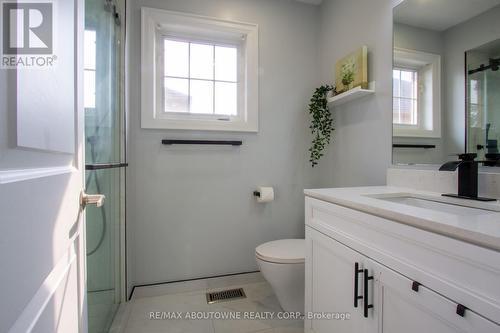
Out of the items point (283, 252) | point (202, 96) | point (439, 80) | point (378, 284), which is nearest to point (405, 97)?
point (439, 80)

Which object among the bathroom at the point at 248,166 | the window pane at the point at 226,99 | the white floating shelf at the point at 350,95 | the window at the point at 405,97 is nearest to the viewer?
the bathroom at the point at 248,166

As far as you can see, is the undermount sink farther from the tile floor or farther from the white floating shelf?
the tile floor

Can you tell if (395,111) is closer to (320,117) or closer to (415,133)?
(415,133)

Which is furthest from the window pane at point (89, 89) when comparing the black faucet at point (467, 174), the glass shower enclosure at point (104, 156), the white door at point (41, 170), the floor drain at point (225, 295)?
the black faucet at point (467, 174)

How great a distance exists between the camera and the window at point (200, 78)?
1858 mm

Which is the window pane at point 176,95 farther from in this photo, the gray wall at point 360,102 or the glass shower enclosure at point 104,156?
the gray wall at point 360,102

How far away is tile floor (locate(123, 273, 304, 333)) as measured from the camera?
1412mm

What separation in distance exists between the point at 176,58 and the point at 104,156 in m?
1.05

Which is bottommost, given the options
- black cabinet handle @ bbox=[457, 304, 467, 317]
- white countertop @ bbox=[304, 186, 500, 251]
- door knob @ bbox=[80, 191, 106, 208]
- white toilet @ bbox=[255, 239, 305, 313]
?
white toilet @ bbox=[255, 239, 305, 313]

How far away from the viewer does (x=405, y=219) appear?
714mm

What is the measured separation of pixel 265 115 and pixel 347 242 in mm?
1290

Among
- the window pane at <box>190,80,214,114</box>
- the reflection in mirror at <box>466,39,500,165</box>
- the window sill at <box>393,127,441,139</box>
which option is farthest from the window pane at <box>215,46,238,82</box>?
the reflection in mirror at <box>466,39,500,165</box>

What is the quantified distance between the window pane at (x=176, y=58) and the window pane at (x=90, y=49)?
780 mm

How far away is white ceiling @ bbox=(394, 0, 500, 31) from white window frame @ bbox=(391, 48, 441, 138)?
0.14m
